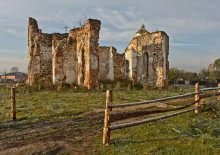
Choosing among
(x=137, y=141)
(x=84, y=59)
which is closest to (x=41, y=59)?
(x=84, y=59)

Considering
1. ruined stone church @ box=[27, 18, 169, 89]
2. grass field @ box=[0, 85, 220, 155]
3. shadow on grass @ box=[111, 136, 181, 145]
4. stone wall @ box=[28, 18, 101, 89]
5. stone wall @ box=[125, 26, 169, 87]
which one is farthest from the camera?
stone wall @ box=[125, 26, 169, 87]

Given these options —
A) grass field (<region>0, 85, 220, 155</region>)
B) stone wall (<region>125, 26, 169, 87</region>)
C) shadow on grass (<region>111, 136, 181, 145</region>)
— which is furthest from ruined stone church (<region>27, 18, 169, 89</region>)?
shadow on grass (<region>111, 136, 181, 145</region>)

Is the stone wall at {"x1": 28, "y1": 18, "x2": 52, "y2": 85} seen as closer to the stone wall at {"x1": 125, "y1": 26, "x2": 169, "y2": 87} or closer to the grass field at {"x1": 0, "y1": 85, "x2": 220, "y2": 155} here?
the stone wall at {"x1": 125, "y1": 26, "x2": 169, "y2": 87}

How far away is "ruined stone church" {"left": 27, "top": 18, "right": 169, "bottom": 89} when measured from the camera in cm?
2564

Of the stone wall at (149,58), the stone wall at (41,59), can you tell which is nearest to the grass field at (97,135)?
the stone wall at (41,59)

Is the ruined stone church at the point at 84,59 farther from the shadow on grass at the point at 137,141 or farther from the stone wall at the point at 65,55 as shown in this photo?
the shadow on grass at the point at 137,141

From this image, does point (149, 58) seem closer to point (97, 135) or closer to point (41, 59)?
point (41, 59)

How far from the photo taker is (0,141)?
26.8 feet

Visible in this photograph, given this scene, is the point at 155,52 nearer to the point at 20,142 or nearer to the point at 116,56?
the point at 116,56

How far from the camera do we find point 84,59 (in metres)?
25.1

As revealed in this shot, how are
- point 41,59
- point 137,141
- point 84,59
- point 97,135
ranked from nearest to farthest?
1. point 137,141
2. point 97,135
3. point 84,59
4. point 41,59

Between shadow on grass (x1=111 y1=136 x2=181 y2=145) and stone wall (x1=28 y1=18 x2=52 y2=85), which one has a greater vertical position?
stone wall (x1=28 y1=18 x2=52 y2=85)

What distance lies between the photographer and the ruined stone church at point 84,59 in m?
25.6

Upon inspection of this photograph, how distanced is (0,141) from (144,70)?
2172 cm
